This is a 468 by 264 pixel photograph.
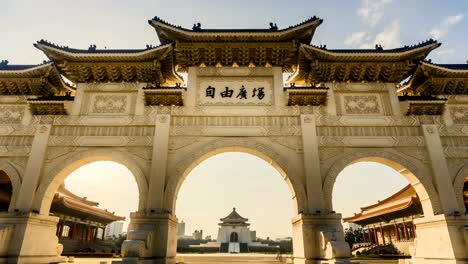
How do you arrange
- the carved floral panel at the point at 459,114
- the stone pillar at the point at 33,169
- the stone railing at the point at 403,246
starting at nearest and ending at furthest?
the stone pillar at the point at 33,169, the carved floral panel at the point at 459,114, the stone railing at the point at 403,246

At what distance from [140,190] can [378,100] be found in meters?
8.61

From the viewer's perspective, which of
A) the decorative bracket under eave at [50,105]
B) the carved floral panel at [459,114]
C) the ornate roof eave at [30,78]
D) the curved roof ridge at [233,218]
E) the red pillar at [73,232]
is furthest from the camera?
the curved roof ridge at [233,218]

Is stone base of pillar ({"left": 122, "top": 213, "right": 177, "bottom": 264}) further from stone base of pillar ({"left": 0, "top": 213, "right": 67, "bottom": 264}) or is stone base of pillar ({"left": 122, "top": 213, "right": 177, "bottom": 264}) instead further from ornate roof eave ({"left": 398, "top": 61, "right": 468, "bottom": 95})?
ornate roof eave ({"left": 398, "top": 61, "right": 468, "bottom": 95})

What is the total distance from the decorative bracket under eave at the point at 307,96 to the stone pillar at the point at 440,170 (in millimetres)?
3466

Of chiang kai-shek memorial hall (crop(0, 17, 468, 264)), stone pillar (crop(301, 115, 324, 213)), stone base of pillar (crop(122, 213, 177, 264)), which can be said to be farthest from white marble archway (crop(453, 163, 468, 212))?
stone base of pillar (crop(122, 213, 177, 264))

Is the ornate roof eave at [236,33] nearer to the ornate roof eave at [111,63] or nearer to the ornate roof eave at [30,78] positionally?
the ornate roof eave at [111,63]

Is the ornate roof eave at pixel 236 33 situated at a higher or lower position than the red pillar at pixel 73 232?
higher

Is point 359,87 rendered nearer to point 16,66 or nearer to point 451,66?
point 451,66

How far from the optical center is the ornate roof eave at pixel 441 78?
389 inches

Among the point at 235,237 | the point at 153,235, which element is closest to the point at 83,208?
the point at 153,235

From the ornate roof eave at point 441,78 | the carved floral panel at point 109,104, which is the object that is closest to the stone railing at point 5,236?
the carved floral panel at point 109,104

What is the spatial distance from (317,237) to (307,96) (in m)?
4.48

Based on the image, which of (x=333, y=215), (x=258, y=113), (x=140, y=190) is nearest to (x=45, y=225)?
(x=140, y=190)

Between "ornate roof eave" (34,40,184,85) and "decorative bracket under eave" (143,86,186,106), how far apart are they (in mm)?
836
